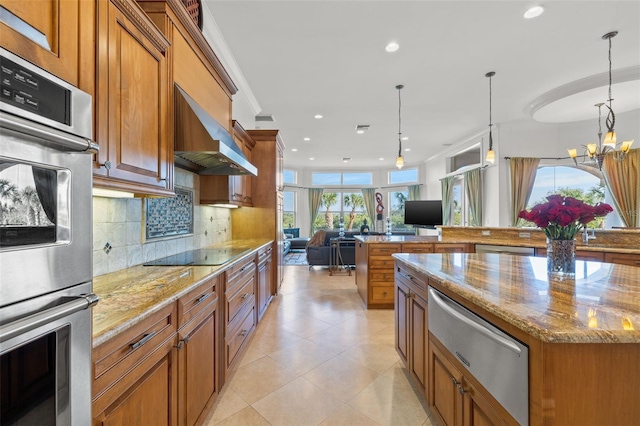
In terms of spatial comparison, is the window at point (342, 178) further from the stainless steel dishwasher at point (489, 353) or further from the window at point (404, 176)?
the stainless steel dishwasher at point (489, 353)

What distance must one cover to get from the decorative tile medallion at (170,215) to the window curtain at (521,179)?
5.91 m

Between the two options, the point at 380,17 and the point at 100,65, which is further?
A: the point at 380,17

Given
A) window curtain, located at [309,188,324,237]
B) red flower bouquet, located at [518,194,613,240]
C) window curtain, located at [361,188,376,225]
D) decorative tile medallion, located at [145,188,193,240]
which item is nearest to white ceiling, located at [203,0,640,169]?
decorative tile medallion, located at [145,188,193,240]

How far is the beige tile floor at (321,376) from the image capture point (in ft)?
5.80

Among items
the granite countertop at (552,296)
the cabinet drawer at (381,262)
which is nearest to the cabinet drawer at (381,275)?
the cabinet drawer at (381,262)

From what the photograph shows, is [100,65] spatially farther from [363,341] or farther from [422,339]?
[363,341]

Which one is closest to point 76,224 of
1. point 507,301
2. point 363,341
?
point 507,301

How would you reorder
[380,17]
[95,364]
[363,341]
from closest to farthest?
[95,364] < [380,17] < [363,341]

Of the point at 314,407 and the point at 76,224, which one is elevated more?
the point at 76,224

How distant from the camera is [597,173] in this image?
17.6 feet

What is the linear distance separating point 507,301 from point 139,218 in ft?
7.34

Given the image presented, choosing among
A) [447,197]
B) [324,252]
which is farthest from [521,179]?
[324,252]

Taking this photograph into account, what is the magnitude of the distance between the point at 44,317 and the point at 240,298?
6.01 feet

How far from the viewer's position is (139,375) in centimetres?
102
